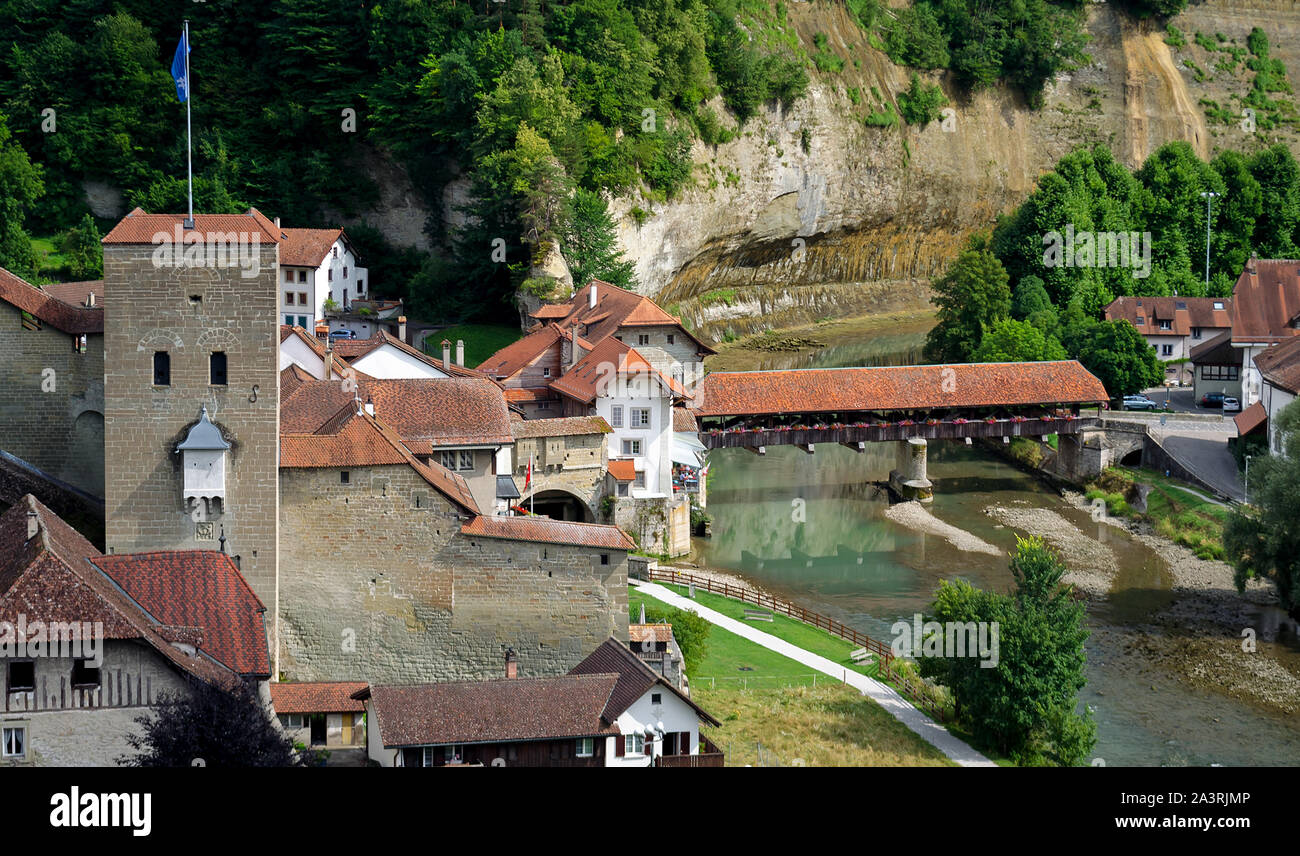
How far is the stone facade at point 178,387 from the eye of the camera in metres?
35.6

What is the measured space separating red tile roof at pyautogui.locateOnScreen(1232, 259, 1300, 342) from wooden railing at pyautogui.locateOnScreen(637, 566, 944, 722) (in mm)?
33267

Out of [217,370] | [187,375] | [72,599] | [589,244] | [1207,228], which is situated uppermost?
[1207,228]

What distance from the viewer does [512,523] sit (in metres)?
38.9

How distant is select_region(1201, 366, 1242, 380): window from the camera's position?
7569 cm

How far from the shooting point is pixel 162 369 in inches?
1415

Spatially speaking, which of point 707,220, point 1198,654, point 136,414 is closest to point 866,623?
point 1198,654

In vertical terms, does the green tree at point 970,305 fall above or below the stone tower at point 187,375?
above

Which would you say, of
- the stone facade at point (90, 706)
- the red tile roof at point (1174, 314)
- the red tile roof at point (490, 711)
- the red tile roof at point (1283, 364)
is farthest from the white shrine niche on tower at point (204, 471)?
the red tile roof at point (1174, 314)

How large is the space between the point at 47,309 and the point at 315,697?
12.6 metres

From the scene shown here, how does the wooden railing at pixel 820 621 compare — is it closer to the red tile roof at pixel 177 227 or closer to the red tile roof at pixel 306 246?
the red tile roof at pixel 177 227

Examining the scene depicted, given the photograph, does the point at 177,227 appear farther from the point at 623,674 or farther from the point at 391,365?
Result: the point at 391,365

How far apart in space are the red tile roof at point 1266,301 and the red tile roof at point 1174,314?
1943 millimetres

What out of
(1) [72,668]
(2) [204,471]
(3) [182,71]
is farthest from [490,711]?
(3) [182,71]
